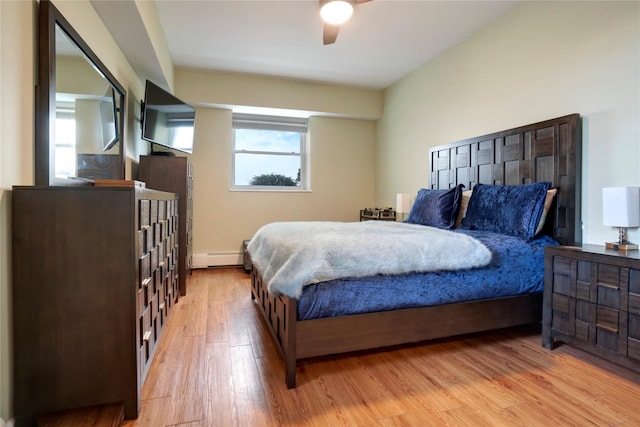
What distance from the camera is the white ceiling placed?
280cm

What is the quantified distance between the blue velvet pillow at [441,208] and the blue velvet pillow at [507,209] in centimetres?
16

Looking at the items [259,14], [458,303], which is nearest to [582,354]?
[458,303]

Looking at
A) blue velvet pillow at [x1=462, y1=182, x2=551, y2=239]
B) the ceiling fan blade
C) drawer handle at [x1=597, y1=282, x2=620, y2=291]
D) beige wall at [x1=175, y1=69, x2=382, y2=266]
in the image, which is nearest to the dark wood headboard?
blue velvet pillow at [x1=462, y1=182, x2=551, y2=239]

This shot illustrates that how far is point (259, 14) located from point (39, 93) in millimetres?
2129

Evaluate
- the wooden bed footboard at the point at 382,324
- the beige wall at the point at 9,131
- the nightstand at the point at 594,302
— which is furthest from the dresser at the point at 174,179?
the nightstand at the point at 594,302

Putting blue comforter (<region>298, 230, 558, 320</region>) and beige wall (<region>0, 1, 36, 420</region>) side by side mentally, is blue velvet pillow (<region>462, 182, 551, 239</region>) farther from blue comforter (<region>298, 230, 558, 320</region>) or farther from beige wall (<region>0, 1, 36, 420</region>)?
beige wall (<region>0, 1, 36, 420</region>)

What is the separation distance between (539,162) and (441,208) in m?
0.87

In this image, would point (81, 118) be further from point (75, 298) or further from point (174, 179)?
point (174, 179)

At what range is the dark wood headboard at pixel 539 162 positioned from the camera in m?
2.34

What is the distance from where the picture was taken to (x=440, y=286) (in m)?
1.97

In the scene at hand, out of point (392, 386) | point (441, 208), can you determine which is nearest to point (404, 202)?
point (441, 208)

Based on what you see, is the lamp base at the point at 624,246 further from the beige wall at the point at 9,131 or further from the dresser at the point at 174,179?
the dresser at the point at 174,179

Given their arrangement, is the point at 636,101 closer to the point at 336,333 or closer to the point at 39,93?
the point at 336,333

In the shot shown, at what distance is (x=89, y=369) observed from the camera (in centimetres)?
135
